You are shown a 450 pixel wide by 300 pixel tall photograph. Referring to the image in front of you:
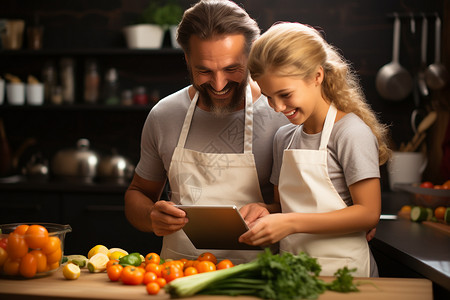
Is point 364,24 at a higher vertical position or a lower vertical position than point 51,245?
higher

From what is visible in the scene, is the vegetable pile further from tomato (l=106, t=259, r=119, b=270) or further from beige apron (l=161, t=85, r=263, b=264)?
beige apron (l=161, t=85, r=263, b=264)

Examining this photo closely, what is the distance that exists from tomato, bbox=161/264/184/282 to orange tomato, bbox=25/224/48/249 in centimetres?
30

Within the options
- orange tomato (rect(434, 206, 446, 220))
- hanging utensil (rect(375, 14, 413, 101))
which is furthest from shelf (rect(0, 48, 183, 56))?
orange tomato (rect(434, 206, 446, 220))

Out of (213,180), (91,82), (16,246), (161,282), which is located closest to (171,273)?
(161,282)

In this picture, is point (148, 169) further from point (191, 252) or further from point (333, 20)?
point (333, 20)

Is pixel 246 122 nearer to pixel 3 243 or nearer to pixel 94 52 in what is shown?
pixel 3 243

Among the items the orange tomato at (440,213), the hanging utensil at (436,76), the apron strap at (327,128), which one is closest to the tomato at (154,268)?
the apron strap at (327,128)

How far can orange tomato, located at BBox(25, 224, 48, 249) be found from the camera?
1.34m

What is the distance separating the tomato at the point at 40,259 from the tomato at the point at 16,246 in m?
0.03

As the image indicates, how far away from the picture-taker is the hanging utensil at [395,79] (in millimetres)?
3541

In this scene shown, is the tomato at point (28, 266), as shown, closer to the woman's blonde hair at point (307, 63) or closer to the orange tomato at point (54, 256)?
the orange tomato at point (54, 256)

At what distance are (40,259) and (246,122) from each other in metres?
0.82

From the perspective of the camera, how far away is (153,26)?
3.65 meters

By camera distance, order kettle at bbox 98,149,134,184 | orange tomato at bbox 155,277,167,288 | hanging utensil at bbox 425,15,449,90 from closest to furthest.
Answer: orange tomato at bbox 155,277,167,288 → hanging utensil at bbox 425,15,449,90 → kettle at bbox 98,149,134,184
